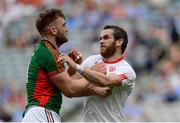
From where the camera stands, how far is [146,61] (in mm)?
15664

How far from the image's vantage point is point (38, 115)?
8391mm

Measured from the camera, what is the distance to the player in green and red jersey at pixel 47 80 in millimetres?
8383

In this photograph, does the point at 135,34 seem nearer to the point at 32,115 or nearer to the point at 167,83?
the point at 167,83

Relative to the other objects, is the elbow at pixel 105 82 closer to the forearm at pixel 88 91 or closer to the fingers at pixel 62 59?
the forearm at pixel 88 91

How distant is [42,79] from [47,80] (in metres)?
0.06

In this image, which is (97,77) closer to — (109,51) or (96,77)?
(96,77)

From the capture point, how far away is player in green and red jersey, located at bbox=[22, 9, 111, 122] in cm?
838

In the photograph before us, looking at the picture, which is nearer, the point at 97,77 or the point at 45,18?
A: the point at 97,77

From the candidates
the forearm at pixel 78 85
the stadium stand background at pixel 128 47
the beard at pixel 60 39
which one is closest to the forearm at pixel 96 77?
the forearm at pixel 78 85

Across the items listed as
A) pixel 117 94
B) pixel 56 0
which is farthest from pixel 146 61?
pixel 117 94

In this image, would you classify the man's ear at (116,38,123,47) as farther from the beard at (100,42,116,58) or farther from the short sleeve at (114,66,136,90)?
the short sleeve at (114,66,136,90)

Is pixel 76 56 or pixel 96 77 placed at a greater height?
pixel 76 56

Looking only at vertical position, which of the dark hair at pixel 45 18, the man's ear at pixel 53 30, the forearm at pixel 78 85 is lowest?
the forearm at pixel 78 85

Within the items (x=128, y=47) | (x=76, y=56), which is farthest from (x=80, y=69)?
(x=128, y=47)
